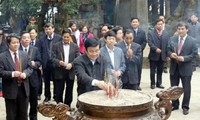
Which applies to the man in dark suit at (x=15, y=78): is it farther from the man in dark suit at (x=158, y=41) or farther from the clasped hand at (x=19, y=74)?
the man in dark suit at (x=158, y=41)

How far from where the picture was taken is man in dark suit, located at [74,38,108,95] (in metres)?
4.16

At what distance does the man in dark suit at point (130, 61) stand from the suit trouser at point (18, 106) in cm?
206

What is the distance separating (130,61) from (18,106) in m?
2.43

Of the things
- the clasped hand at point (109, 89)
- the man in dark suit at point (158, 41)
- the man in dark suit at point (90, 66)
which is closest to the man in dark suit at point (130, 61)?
the man in dark suit at point (158, 41)

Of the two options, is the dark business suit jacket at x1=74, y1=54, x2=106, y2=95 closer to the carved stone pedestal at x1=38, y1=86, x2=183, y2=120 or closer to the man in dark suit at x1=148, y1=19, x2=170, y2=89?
the carved stone pedestal at x1=38, y1=86, x2=183, y2=120

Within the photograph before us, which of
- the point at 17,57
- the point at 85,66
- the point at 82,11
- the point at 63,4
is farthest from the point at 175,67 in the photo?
the point at 82,11

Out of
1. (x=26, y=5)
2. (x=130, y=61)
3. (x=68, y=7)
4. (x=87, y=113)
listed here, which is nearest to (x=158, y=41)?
(x=130, y=61)

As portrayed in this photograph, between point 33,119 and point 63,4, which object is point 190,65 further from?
point 63,4

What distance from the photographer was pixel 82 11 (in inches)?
615

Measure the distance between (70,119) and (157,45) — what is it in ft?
17.0

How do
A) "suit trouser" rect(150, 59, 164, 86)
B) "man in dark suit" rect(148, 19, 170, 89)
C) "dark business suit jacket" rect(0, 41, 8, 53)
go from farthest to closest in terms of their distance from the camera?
"suit trouser" rect(150, 59, 164, 86) → "man in dark suit" rect(148, 19, 170, 89) → "dark business suit jacket" rect(0, 41, 8, 53)

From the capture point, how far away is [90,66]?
4.37 m

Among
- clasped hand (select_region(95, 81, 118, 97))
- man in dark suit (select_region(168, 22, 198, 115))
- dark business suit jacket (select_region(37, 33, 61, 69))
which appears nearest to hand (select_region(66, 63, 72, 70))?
dark business suit jacket (select_region(37, 33, 61, 69))

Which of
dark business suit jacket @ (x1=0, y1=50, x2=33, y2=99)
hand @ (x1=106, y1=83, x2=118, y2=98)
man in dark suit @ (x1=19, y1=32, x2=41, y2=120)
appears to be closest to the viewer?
hand @ (x1=106, y1=83, x2=118, y2=98)
